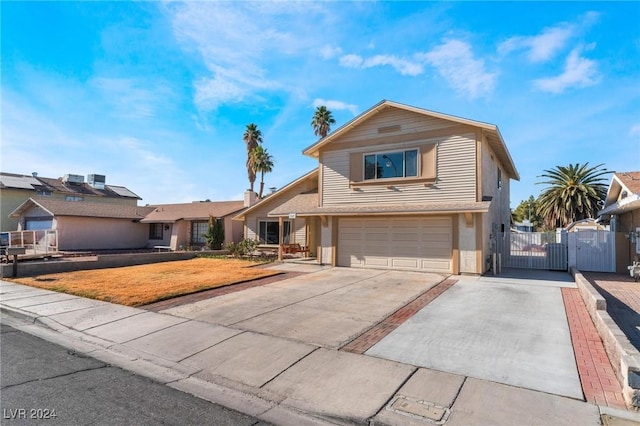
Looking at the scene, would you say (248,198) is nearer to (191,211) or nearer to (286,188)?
(286,188)

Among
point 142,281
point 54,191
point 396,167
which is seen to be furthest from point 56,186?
point 396,167

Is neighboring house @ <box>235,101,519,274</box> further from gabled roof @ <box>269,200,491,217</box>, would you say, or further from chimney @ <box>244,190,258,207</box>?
chimney @ <box>244,190,258,207</box>

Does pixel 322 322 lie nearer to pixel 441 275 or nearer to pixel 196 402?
pixel 196 402

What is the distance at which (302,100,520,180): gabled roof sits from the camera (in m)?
14.0

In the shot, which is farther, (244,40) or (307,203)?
(307,203)

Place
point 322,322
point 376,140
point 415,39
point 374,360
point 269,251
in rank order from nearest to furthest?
1. point 374,360
2. point 322,322
3. point 415,39
4. point 376,140
5. point 269,251

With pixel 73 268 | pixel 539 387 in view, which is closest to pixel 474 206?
pixel 539 387

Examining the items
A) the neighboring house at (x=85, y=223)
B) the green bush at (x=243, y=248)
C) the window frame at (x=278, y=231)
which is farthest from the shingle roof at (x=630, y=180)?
the neighboring house at (x=85, y=223)

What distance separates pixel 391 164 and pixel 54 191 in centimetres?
3984

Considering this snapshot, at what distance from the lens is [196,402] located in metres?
4.54

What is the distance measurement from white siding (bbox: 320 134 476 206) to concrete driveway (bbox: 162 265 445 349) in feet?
11.5

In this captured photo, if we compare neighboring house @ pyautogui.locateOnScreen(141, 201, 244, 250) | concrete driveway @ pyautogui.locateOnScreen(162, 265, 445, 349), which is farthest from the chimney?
concrete driveway @ pyautogui.locateOnScreen(162, 265, 445, 349)

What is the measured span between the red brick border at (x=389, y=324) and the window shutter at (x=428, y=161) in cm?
553

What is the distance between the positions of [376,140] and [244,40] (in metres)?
7.36
